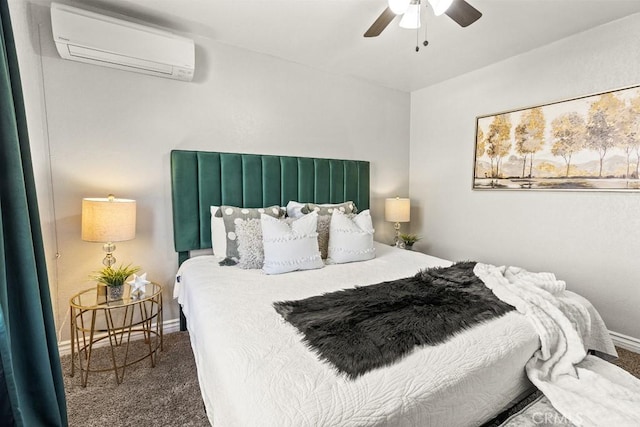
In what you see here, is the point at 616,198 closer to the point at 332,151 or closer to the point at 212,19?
the point at 332,151

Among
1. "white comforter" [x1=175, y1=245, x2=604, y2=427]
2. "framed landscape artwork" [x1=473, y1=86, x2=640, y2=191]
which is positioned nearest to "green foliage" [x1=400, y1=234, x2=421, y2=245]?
"framed landscape artwork" [x1=473, y1=86, x2=640, y2=191]

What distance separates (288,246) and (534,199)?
2.38 metres

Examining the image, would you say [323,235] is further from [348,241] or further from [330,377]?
[330,377]

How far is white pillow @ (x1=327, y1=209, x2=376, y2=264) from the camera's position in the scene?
2420 mm

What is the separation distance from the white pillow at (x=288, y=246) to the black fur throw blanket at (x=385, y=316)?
0.53 metres

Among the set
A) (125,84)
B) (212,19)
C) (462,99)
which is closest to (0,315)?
(125,84)

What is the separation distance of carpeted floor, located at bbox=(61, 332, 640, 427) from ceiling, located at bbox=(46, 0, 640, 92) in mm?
2520

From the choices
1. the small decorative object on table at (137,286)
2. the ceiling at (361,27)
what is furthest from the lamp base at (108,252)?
the ceiling at (361,27)

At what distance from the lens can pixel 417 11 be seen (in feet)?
5.86

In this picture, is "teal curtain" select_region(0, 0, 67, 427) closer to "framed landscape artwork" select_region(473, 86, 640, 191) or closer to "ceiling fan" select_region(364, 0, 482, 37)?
"ceiling fan" select_region(364, 0, 482, 37)

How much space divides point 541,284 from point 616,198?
132 centimetres

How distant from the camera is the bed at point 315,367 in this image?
0.89m

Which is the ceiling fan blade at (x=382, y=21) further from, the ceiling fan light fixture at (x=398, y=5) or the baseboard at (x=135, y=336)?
the baseboard at (x=135, y=336)

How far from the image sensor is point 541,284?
1698 millimetres
